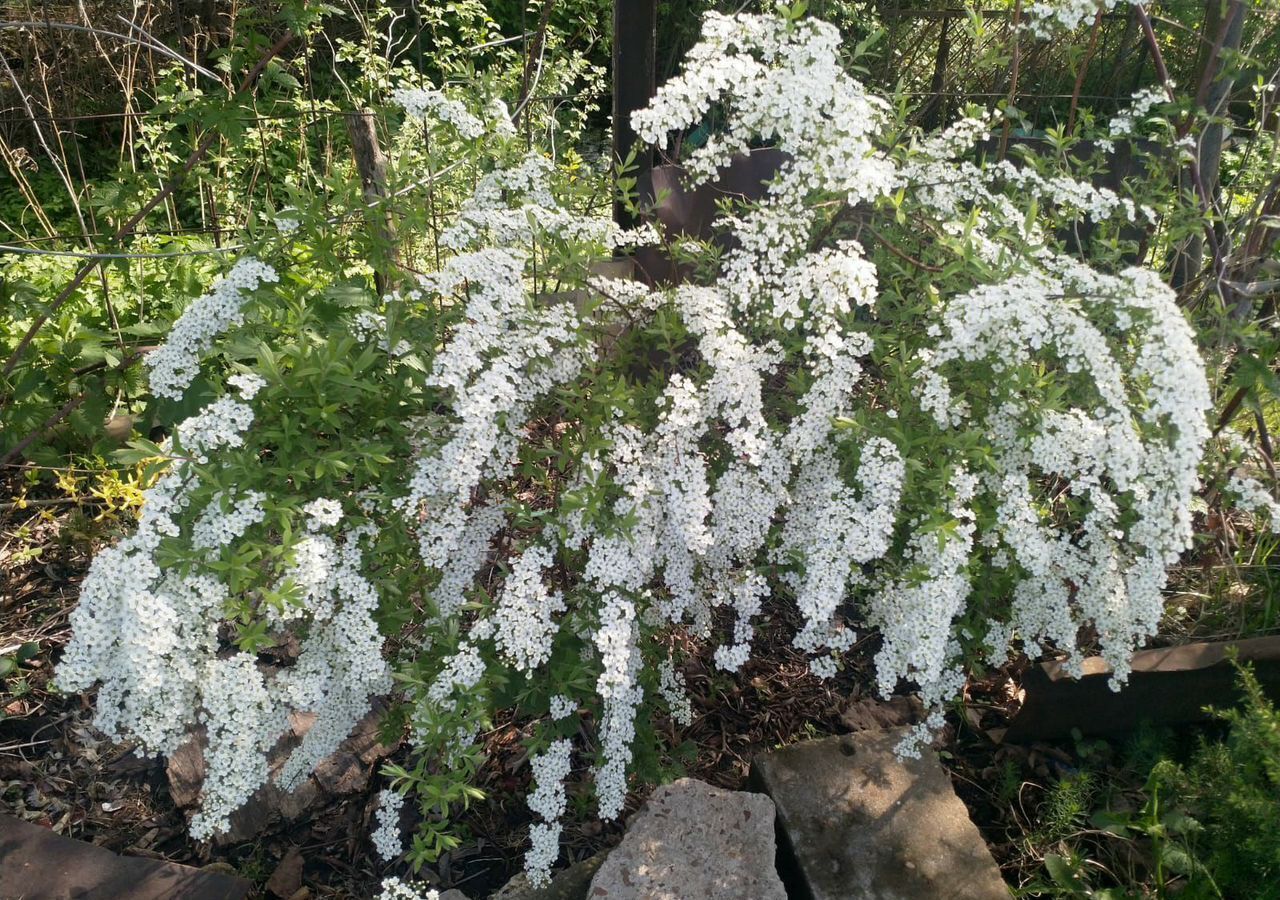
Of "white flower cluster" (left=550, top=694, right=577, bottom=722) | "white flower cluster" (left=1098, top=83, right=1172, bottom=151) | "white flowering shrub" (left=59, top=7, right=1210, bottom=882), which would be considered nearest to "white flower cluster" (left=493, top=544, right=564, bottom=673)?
"white flowering shrub" (left=59, top=7, right=1210, bottom=882)

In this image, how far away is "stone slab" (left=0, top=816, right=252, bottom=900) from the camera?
2662 millimetres

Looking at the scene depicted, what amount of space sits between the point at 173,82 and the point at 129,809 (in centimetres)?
259

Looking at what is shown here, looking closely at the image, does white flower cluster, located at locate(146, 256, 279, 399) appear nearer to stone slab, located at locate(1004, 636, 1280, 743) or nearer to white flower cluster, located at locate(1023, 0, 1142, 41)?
white flower cluster, located at locate(1023, 0, 1142, 41)

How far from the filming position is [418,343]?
255 cm

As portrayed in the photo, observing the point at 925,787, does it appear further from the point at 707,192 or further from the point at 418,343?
the point at 707,192

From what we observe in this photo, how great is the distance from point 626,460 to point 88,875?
1.97 meters

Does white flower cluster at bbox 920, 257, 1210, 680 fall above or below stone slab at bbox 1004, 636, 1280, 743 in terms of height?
above

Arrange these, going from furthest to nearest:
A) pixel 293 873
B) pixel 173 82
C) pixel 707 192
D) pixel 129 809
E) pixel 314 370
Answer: pixel 707 192 → pixel 173 82 → pixel 129 809 → pixel 293 873 → pixel 314 370

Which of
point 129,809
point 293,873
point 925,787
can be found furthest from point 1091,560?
point 129,809

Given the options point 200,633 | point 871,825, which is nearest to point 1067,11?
point 871,825

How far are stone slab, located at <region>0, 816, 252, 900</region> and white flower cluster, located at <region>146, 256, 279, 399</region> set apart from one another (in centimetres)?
140

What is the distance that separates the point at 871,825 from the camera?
287 centimetres

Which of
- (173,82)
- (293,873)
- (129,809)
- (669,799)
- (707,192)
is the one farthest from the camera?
(707,192)

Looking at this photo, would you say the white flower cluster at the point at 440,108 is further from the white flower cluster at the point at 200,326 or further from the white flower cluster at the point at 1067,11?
the white flower cluster at the point at 1067,11
